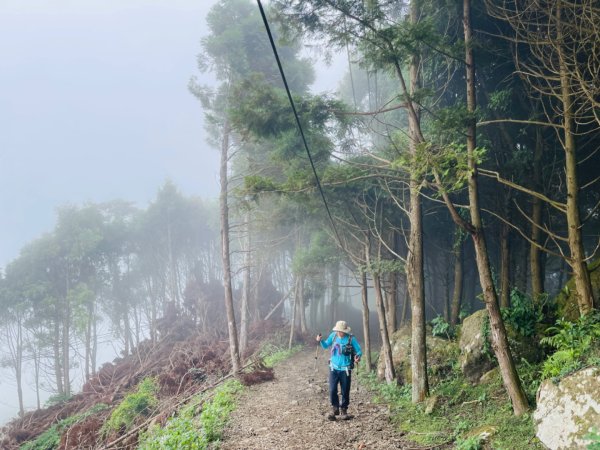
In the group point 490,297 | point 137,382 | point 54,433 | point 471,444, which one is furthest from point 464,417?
point 137,382

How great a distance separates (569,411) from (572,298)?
4049 millimetres

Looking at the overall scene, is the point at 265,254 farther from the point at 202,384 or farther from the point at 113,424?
the point at 113,424

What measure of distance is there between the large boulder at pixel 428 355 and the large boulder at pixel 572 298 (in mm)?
2466

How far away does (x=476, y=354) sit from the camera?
777 centimetres

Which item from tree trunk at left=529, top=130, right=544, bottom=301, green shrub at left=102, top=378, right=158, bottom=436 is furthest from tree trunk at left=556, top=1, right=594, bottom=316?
green shrub at left=102, top=378, right=158, bottom=436

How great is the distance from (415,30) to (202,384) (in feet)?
44.1

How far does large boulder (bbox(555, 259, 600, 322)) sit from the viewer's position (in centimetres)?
706

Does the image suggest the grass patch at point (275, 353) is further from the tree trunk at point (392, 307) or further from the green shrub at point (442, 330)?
the green shrub at point (442, 330)

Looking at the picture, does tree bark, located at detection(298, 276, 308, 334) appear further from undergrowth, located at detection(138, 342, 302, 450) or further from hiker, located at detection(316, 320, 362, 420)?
hiker, located at detection(316, 320, 362, 420)

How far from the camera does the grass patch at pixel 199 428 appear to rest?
6.04 m

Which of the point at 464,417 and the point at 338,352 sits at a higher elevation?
the point at 338,352

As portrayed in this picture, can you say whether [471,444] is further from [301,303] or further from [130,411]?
[301,303]

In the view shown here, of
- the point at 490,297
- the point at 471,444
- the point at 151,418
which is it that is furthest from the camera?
the point at 151,418

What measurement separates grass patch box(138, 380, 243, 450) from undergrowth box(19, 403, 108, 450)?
616 cm
